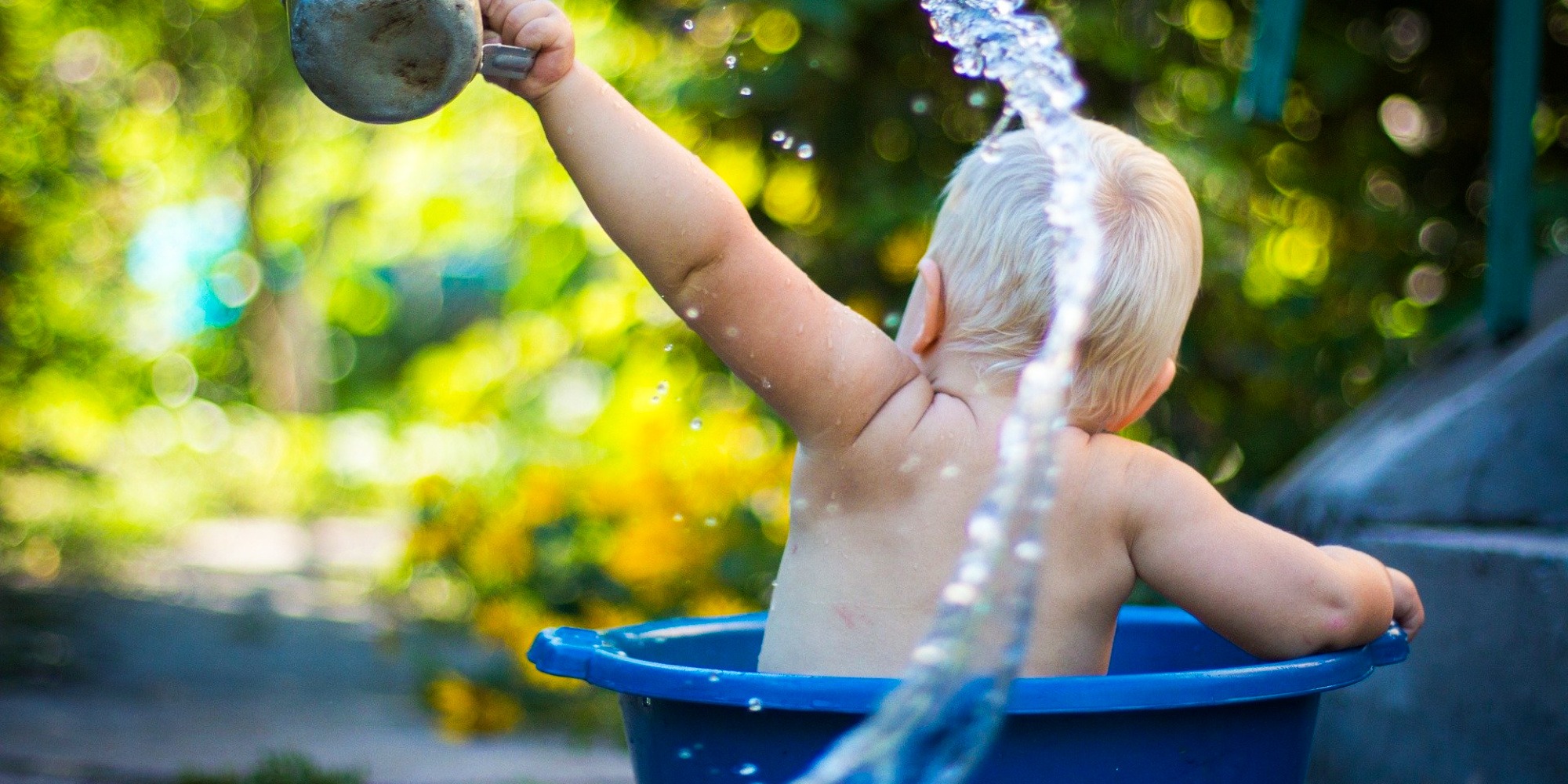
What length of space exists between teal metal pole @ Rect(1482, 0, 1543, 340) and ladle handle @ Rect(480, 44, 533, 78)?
A: 183 centimetres

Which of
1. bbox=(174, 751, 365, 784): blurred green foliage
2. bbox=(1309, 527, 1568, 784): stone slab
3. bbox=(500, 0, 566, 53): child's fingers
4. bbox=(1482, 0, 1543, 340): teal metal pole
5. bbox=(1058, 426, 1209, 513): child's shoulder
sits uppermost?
bbox=(500, 0, 566, 53): child's fingers

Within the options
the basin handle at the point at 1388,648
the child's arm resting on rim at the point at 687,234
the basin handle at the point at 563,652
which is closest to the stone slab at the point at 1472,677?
the basin handle at the point at 1388,648

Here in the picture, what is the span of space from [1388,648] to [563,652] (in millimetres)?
694

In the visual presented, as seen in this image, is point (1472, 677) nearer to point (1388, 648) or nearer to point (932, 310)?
point (1388, 648)

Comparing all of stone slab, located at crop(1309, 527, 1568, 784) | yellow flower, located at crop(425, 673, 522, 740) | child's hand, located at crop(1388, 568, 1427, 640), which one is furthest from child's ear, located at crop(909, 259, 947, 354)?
yellow flower, located at crop(425, 673, 522, 740)

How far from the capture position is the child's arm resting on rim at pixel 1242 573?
1.01 metres

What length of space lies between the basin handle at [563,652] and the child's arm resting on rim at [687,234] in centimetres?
26

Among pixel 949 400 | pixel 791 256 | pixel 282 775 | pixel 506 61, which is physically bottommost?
pixel 282 775

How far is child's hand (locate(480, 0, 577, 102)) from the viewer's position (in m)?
0.96

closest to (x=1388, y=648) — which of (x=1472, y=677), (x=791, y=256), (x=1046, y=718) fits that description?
(x=1046, y=718)

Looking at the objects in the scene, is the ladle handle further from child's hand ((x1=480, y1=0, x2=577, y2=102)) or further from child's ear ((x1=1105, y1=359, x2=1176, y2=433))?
child's ear ((x1=1105, y1=359, x2=1176, y2=433))

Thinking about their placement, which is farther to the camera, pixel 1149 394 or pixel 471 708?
pixel 471 708

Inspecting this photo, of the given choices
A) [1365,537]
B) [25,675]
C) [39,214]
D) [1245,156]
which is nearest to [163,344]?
[39,214]

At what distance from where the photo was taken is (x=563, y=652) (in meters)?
1.00
